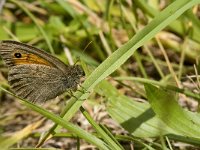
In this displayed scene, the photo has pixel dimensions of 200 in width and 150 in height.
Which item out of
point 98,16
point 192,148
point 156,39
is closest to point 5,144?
point 192,148

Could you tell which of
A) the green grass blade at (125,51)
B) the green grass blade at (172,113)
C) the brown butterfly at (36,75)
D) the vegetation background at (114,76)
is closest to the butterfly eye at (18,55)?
the brown butterfly at (36,75)

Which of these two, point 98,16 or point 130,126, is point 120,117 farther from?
point 98,16

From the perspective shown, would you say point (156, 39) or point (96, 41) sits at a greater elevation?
point (96, 41)

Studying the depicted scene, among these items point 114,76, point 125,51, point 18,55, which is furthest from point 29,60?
point 125,51

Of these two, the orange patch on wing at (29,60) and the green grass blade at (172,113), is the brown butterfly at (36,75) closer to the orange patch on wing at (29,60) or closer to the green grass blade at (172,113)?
the orange patch on wing at (29,60)

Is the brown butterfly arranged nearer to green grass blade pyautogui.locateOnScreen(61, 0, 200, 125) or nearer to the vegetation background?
the vegetation background
